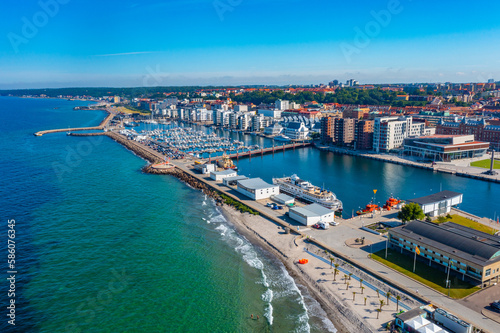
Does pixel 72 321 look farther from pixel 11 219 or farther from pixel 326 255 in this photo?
pixel 11 219

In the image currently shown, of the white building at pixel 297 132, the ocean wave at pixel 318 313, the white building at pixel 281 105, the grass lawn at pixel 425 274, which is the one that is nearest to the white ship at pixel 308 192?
the grass lawn at pixel 425 274

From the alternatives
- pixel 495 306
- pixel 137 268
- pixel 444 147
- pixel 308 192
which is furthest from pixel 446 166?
pixel 137 268

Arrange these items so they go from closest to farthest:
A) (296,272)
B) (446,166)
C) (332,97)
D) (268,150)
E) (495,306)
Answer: (495,306)
(296,272)
(446,166)
(268,150)
(332,97)

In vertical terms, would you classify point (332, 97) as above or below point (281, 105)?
above

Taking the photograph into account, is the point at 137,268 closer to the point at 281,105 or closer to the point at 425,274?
the point at 425,274

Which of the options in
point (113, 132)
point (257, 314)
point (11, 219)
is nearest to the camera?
point (257, 314)

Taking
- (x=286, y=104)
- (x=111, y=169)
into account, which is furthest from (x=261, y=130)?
(x=111, y=169)
